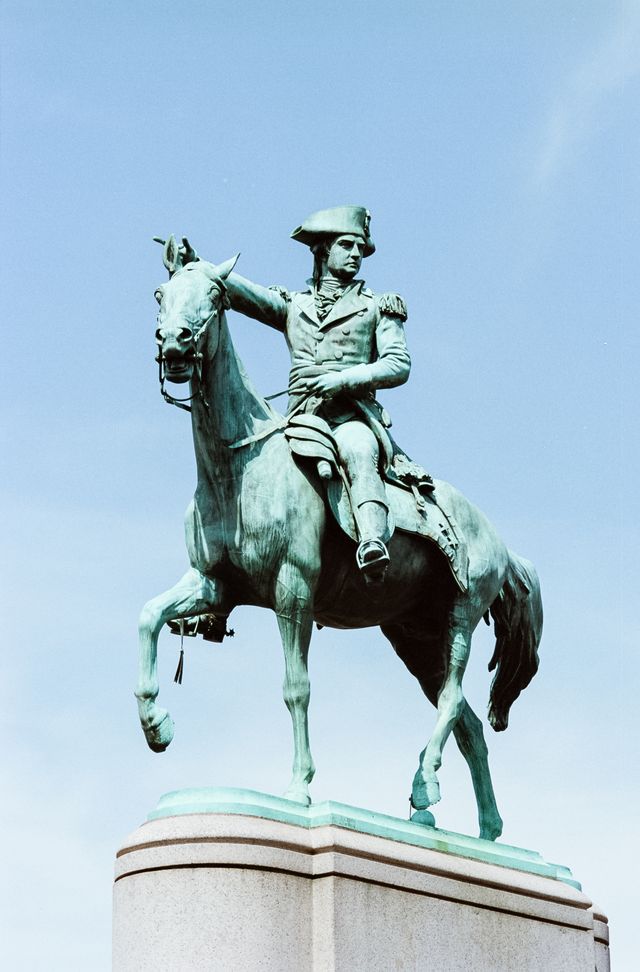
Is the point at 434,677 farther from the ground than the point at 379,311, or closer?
closer

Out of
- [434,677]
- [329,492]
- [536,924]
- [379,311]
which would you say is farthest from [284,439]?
[536,924]

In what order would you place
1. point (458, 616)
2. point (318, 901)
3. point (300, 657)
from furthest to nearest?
point (458, 616) < point (300, 657) < point (318, 901)

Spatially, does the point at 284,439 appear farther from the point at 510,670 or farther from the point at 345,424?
the point at 510,670

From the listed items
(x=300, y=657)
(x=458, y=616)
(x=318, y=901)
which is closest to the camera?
(x=318, y=901)

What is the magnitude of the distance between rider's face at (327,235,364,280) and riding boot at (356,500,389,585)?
2125mm

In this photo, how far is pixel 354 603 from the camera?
13977mm

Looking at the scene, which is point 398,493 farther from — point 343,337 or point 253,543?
point 253,543

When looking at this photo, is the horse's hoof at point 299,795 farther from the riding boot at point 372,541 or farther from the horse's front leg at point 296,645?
the riding boot at point 372,541

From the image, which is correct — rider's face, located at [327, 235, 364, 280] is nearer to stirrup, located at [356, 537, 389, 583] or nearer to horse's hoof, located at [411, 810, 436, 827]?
stirrup, located at [356, 537, 389, 583]

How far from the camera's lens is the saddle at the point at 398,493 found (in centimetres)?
1355

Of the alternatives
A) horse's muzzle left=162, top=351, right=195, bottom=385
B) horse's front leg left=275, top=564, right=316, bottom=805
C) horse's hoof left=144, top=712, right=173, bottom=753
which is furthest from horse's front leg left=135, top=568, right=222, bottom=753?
horse's muzzle left=162, top=351, right=195, bottom=385

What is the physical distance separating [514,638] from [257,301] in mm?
3314

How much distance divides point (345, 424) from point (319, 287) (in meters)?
1.34

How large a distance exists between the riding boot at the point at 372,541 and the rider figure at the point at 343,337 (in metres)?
0.05
